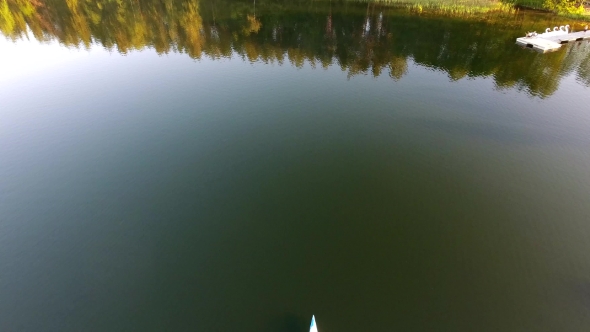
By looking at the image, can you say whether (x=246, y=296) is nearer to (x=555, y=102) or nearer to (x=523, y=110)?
(x=523, y=110)

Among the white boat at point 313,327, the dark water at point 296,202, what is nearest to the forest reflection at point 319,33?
the dark water at point 296,202

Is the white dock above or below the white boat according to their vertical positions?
below

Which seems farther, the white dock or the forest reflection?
the white dock

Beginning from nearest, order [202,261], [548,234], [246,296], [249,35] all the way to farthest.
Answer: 1. [246,296]
2. [202,261]
3. [548,234]
4. [249,35]

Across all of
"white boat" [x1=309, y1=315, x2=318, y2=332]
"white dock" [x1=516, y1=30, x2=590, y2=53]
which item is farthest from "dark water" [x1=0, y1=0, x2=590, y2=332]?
"white dock" [x1=516, y1=30, x2=590, y2=53]

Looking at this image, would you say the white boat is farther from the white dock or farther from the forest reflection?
the white dock

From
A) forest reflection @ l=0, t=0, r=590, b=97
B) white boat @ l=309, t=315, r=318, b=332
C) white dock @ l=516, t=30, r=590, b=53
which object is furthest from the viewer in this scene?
white dock @ l=516, t=30, r=590, b=53

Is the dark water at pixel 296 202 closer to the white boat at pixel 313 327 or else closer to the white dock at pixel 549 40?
the white boat at pixel 313 327

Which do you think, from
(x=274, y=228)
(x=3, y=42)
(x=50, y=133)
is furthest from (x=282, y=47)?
(x=3, y=42)
